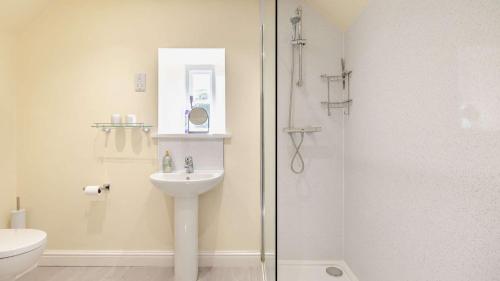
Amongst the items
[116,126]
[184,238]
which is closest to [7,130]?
[116,126]

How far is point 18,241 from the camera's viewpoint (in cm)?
138

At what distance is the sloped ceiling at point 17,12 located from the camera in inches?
69.3

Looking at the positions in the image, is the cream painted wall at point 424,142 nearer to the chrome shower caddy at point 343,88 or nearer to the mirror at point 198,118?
the chrome shower caddy at point 343,88

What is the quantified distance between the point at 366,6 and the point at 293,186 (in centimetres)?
123

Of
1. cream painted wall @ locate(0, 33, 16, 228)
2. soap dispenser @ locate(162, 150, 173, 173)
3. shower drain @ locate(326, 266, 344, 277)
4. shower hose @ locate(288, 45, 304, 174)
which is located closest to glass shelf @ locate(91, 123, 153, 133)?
soap dispenser @ locate(162, 150, 173, 173)

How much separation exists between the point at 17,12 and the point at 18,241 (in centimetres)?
175

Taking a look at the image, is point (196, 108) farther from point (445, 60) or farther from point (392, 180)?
point (445, 60)

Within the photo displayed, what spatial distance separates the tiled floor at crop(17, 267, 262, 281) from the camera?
5.87 ft

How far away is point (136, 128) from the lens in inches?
77.7

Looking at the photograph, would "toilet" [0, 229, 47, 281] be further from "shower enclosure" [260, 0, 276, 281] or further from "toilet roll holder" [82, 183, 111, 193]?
"shower enclosure" [260, 0, 276, 281]

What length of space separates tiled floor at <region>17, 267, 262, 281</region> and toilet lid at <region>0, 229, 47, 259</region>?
1.82 ft

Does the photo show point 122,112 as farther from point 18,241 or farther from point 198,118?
point 18,241

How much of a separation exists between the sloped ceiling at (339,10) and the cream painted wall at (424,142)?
0.29 feet

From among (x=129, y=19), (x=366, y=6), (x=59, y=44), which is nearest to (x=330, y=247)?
(x=366, y=6)
